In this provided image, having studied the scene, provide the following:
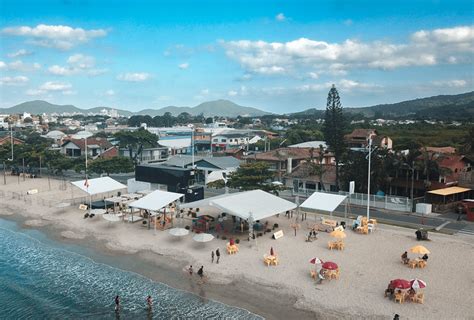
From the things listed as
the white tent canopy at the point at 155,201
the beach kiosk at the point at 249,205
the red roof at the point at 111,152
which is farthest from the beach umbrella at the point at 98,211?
the red roof at the point at 111,152

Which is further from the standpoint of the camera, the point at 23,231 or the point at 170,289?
the point at 23,231

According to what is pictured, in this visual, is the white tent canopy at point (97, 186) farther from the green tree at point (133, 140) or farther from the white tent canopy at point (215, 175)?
the green tree at point (133, 140)

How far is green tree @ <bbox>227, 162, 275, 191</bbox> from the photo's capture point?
39906 mm

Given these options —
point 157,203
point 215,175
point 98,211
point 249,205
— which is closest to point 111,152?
point 215,175

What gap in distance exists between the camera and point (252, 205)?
31.6 meters

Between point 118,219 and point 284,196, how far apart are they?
20379 millimetres

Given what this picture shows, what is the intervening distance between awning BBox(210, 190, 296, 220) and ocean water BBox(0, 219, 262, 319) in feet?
26.6

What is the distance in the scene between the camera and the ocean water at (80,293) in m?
20.5

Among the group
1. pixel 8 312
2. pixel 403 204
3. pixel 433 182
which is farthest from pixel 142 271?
pixel 433 182

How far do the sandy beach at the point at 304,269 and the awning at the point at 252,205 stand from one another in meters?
2.07

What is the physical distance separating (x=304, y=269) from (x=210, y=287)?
230 inches

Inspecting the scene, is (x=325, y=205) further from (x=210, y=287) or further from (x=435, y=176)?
(x=435, y=176)

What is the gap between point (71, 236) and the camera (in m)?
33.3

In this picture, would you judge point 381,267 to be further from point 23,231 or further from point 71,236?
point 23,231
